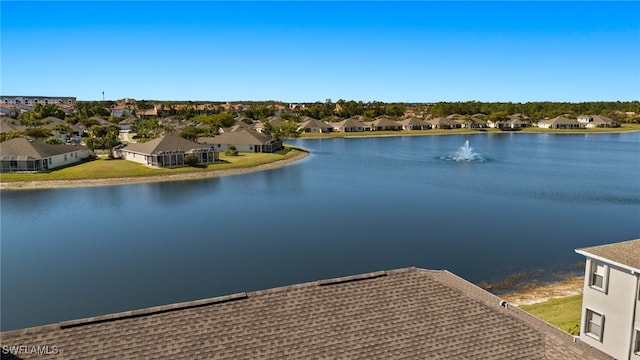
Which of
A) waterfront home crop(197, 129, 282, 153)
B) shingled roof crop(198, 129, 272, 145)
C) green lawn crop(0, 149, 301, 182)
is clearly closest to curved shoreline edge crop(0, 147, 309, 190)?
green lawn crop(0, 149, 301, 182)

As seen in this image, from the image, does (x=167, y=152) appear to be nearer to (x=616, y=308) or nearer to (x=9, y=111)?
(x=616, y=308)

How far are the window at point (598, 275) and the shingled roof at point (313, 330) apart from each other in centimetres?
315

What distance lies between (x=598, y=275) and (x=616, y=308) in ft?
4.26

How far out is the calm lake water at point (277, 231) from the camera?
1062 inches

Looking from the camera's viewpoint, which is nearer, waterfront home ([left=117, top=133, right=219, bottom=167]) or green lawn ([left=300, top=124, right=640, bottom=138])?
waterfront home ([left=117, top=133, right=219, bottom=167])

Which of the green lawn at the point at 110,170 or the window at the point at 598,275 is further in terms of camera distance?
the green lawn at the point at 110,170

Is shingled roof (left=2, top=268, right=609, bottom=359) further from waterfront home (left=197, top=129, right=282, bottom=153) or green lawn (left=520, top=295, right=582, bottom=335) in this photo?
waterfront home (left=197, top=129, right=282, bottom=153)

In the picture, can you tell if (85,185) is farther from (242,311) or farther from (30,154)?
(242,311)

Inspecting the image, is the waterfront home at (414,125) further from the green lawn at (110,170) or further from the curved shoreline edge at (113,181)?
the curved shoreline edge at (113,181)

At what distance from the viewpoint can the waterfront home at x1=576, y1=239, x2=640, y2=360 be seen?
16.5 meters

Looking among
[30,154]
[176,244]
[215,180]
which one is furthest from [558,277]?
[30,154]

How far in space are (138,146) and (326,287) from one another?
2703 inches

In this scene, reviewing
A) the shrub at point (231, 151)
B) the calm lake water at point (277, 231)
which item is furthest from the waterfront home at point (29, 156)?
the shrub at point (231, 151)

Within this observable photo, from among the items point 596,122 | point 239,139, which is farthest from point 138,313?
point 596,122
